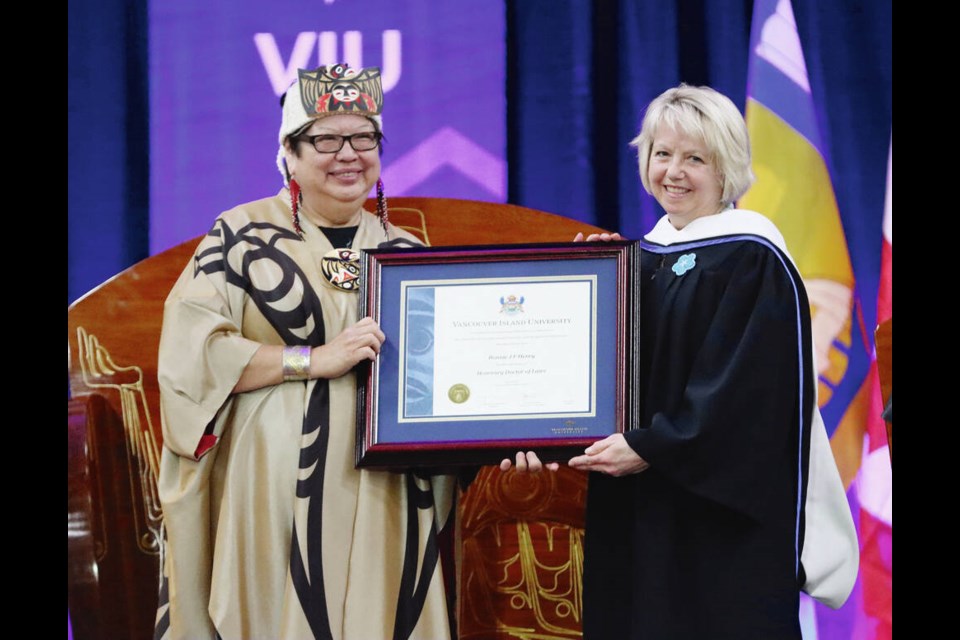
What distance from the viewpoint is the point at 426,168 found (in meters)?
3.77

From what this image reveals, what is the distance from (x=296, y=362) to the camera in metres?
2.94

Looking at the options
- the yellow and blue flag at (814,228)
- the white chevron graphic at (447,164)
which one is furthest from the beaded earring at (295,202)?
the yellow and blue flag at (814,228)

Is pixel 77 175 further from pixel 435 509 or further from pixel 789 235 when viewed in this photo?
pixel 789 235

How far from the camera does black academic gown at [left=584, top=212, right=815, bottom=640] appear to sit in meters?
2.74

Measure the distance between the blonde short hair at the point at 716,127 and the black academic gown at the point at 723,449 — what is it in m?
0.15

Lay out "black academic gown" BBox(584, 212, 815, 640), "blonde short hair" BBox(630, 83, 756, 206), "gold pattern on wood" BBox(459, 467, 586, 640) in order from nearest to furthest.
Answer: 1. "black academic gown" BBox(584, 212, 815, 640)
2. "blonde short hair" BBox(630, 83, 756, 206)
3. "gold pattern on wood" BBox(459, 467, 586, 640)

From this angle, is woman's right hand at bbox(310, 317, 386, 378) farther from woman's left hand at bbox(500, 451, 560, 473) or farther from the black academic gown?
the black academic gown

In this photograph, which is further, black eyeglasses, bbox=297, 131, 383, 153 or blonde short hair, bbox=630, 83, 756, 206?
black eyeglasses, bbox=297, 131, 383, 153

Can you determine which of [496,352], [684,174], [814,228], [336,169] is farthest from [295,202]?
[814,228]

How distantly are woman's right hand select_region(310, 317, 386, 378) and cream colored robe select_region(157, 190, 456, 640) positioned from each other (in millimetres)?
61

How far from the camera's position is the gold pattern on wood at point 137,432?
346 cm

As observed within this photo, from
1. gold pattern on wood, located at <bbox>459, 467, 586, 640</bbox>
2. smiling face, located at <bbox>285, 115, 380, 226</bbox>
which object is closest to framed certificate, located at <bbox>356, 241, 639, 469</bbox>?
smiling face, located at <bbox>285, 115, 380, 226</bbox>

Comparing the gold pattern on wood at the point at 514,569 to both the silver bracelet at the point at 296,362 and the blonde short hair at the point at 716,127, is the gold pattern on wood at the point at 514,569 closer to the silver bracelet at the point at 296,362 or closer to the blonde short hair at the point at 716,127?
the silver bracelet at the point at 296,362

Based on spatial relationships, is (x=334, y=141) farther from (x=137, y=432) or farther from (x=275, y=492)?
(x=137, y=432)
